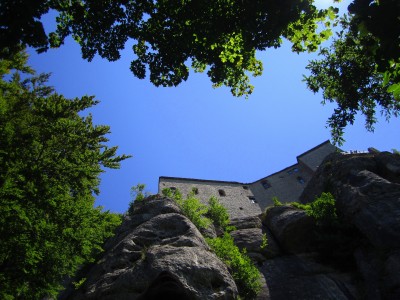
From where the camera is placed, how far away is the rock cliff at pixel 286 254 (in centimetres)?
907

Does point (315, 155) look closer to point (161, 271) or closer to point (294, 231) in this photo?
point (294, 231)

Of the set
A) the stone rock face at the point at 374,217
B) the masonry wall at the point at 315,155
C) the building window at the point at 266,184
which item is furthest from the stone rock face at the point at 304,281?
the building window at the point at 266,184

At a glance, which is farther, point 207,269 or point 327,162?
point 327,162

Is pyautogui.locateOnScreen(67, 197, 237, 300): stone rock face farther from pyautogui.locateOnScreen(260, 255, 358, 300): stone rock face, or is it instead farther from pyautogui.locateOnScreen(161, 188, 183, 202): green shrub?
pyautogui.locateOnScreen(161, 188, 183, 202): green shrub

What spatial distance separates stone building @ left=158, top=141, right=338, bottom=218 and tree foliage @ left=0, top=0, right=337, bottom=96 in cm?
2050

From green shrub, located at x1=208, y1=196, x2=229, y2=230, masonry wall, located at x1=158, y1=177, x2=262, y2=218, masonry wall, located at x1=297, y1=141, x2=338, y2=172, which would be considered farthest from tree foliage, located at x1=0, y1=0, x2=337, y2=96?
masonry wall, located at x1=297, y1=141, x2=338, y2=172

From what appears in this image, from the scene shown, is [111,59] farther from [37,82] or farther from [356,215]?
[356,215]

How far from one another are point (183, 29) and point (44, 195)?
5932 mm

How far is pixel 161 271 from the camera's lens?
9.02 m

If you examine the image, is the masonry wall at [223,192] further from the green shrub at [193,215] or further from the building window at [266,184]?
the green shrub at [193,215]

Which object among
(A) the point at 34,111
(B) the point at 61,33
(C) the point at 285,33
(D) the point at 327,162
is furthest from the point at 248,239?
(B) the point at 61,33

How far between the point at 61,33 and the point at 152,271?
24.8 ft

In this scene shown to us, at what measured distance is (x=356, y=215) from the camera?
11836 millimetres

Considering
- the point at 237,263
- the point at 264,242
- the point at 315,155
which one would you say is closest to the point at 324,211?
the point at 264,242
